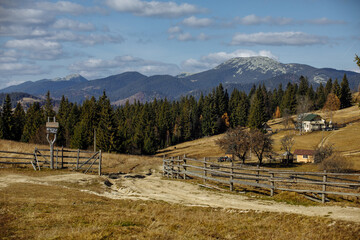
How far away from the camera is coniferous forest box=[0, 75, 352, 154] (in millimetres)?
75500

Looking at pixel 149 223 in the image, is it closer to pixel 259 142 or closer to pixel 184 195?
pixel 184 195

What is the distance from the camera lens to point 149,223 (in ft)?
37.8

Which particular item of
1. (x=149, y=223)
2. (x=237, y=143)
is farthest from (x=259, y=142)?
(x=149, y=223)

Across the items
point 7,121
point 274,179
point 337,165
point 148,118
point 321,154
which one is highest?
point 148,118

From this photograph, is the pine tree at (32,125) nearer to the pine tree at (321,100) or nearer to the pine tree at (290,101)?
the pine tree at (290,101)

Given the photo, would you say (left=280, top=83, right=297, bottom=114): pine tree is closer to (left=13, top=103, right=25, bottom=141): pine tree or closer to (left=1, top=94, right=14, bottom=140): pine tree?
(left=13, top=103, right=25, bottom=141): pine tree

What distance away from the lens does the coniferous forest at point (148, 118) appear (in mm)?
75500

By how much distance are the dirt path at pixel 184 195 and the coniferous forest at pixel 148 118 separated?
44961 mm

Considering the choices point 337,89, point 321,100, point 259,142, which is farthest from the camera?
point 321,100

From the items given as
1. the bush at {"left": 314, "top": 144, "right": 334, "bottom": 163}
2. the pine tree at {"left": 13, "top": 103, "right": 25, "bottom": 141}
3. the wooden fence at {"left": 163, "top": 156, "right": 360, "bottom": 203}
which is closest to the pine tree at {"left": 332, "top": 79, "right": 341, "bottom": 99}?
the bush at {"left": 314, "top": 144, "right": 334, "bottom": 163}

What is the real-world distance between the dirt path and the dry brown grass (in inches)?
64.7

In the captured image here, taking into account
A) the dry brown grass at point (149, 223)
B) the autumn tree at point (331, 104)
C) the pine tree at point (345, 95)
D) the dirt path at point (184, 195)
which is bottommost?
the dirt path at point (184, 195)

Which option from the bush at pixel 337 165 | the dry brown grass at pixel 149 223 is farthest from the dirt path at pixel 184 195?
the bush at pixel 337 165

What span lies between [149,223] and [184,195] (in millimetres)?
8555
